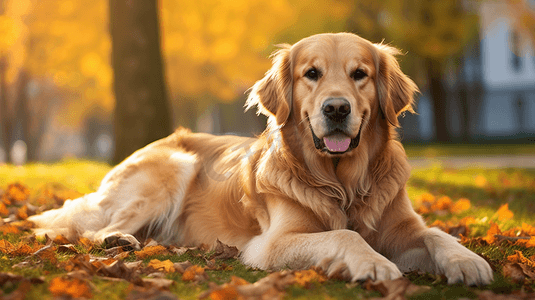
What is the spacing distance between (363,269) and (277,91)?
1633mm

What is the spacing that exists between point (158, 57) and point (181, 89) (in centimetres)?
1220

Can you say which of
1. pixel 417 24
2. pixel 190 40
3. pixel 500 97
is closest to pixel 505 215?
pixel 417 24

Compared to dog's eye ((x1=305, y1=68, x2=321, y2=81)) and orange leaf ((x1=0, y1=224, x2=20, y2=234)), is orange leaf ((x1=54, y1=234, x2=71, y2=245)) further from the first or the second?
dog's eye ((x1=305, y1=68, x2=321, y2=81))

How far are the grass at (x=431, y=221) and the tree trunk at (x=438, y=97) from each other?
1000 cm

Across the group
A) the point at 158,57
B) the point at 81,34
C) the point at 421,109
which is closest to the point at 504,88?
the point at 421,109

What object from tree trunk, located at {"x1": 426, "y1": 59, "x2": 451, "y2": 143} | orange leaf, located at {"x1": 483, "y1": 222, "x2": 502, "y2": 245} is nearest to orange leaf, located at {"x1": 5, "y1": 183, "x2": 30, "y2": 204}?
orange leaf, located at {"x1": 483, "y1": 222, "x2": 502, "y2": 245}

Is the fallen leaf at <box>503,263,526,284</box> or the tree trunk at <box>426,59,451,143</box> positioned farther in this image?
the tree trunk at <box>426,59,451,143</box>

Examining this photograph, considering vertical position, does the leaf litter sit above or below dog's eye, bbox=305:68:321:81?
below

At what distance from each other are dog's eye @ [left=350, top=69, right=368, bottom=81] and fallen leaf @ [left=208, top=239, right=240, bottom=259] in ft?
5.09

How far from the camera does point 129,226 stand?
13.9 ft

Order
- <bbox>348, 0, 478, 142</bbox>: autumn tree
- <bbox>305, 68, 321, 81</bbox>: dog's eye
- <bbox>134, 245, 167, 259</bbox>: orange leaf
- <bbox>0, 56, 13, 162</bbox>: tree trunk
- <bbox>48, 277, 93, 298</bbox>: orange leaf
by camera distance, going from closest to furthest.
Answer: <bbox>48, 277, 93, 298</bbox>: orange leaf, <bbox>134, 245, 167, 259</bbox>: orange leaf, <bbox>305, 68, 321, 81</bbox>: dog's eye, <bbox>348, 0, 478, 142</bbox>: autumn tree, <bbox>0, 56, 13, 162</bbox>: tree trunk

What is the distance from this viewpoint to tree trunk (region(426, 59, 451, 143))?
19.2 m

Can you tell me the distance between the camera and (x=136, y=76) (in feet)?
26.5

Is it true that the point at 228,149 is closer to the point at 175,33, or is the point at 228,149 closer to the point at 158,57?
the point at 158,57
